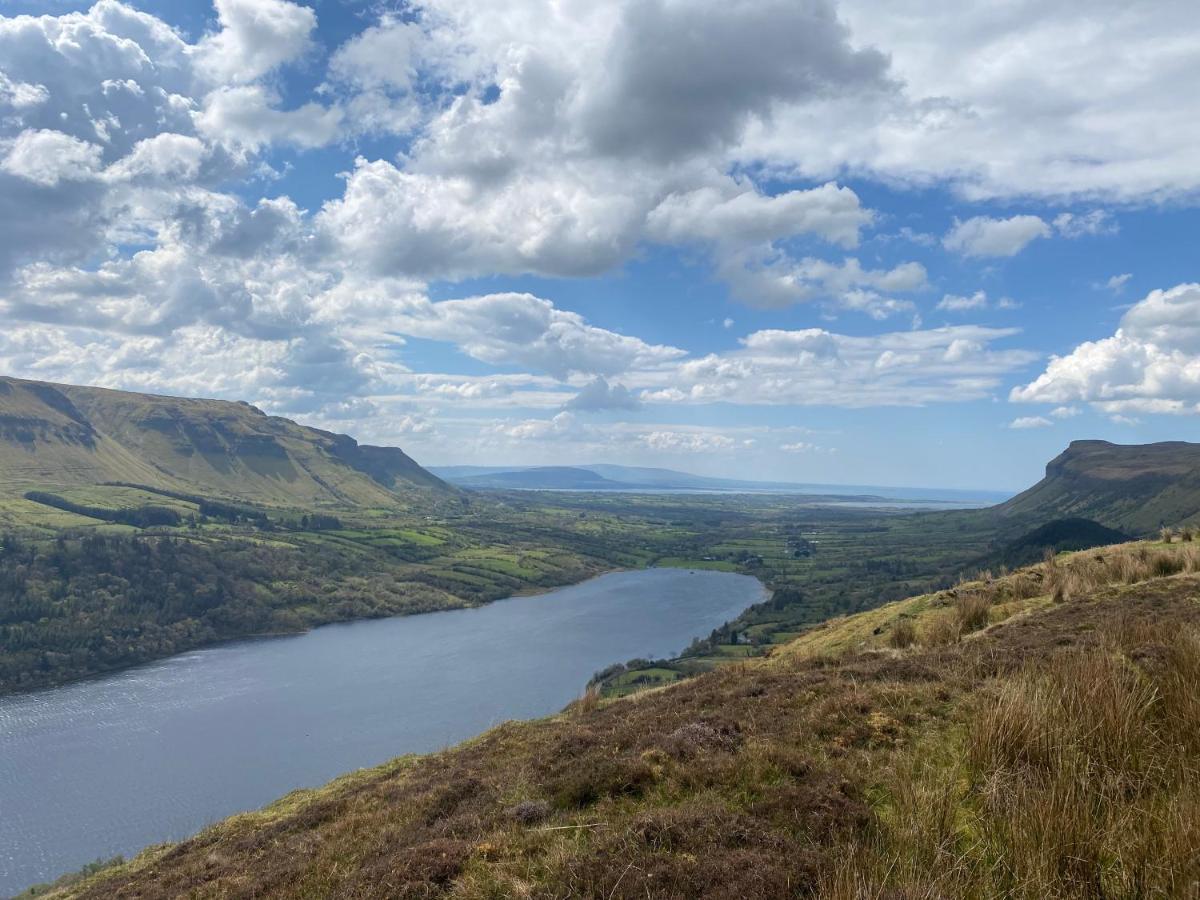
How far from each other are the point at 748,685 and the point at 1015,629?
7432 mm

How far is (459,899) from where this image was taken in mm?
7598

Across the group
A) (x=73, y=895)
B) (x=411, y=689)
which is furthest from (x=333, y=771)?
(x=73, y=895)

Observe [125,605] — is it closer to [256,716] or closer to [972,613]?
[256,716]

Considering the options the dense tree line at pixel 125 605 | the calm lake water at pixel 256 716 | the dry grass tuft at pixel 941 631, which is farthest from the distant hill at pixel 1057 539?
the dry grass tuft at pixel 941 631

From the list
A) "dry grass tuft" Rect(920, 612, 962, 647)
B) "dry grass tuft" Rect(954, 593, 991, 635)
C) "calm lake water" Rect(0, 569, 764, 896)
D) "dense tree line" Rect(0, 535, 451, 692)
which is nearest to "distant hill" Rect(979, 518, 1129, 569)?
"calm lake water" Rect(0, 569, 764, 896)

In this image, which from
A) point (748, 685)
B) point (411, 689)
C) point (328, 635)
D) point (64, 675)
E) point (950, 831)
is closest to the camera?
point (950, 831)

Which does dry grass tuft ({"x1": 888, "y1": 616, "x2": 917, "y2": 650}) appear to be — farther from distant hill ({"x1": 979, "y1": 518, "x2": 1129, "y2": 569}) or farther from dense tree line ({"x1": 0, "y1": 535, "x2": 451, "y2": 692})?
dense tree line ({"x1": 0, "y1": 535, "x2": 451, "y2": 692})

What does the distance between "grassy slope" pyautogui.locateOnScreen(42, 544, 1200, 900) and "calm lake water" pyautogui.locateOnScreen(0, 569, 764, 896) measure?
55.6m

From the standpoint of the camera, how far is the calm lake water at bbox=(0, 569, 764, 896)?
76812 millimetres

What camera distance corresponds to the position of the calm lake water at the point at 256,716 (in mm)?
76812

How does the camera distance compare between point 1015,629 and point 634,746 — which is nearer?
point 634,746

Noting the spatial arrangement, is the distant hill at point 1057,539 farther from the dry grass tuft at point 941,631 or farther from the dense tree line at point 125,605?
the dry grass tuft at point 941,631

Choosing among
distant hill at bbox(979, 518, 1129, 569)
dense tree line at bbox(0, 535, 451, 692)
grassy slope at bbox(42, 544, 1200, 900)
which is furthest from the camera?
distant hill at bbox(979, 518, 1129, 569)

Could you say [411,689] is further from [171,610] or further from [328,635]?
[171,610]
